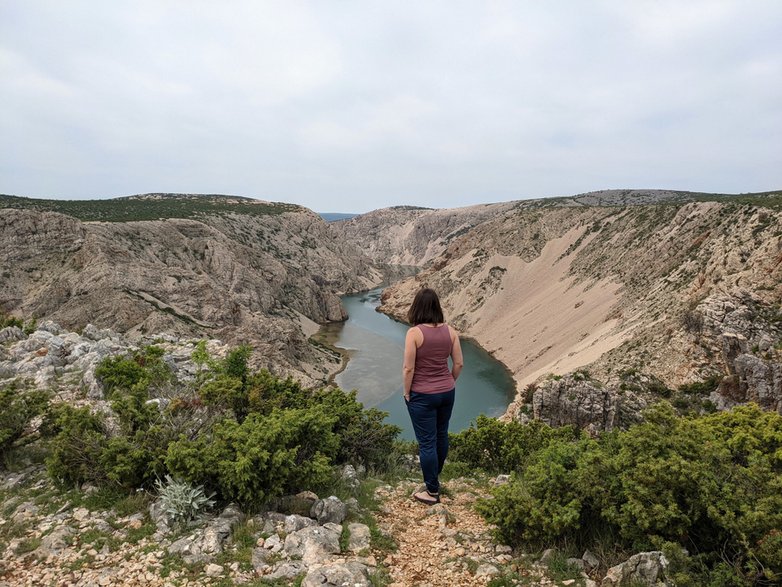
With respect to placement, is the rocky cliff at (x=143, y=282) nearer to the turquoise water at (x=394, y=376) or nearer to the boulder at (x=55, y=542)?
the turquoise water at (x=394, y=376)

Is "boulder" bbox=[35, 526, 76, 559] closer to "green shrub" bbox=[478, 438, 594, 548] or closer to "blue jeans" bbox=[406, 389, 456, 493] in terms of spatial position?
"blue jeans" bbox=[406, 389, 456, 493]

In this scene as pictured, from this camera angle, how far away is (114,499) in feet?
21.5

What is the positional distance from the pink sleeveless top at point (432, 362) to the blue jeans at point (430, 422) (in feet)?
0.36

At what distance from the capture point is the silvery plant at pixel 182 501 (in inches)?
235

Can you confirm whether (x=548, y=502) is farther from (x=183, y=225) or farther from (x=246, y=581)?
(x=183, y=225)

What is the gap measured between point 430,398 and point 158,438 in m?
4.39

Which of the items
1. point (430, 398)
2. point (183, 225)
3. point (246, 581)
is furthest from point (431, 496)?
point (183, 225)

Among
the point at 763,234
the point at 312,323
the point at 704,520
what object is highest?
the point at 763,234

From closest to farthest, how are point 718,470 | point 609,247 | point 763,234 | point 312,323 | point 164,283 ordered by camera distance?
point 718,470
point 763,234
point 164,283
point 609,247
point 312,323

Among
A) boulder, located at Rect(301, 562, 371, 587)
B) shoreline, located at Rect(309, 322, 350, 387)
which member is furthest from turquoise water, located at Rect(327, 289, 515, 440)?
boulder, located at Rect(301, 562, 371, 587)

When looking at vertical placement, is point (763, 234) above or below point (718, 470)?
above

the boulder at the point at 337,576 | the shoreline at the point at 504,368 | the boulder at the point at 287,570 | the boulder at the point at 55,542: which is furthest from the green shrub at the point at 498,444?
the shoreline at the point at 504,368

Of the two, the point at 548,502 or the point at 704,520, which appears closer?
the point at 704,520

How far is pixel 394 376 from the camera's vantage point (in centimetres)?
5247
